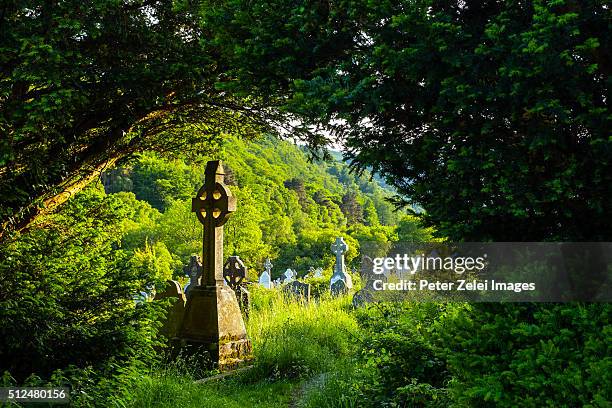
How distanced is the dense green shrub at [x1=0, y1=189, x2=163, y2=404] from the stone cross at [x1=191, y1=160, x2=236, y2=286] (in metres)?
2.39

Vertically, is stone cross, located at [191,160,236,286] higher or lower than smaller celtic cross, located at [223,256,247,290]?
higher

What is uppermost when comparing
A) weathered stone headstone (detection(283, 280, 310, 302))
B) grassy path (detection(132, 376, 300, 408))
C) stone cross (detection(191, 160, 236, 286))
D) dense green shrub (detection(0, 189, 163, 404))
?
stone cross (detection(191, 160, 236, 286))

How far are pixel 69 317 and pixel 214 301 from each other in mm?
3037

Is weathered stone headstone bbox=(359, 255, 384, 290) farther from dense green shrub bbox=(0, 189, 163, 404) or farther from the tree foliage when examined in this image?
dense green shrub bbox=(0, 189, 163, 404)

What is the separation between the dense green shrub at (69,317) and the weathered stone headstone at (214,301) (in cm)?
204

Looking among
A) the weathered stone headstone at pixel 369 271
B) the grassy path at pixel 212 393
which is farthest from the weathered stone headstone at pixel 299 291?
the grassy path at pixel 212 393

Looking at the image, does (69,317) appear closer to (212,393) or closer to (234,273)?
(212,393)

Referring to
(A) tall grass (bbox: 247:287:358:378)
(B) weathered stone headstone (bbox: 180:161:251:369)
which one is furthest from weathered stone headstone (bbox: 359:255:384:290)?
(B) weathered stone headstone (bbox: 180:161:251:369)

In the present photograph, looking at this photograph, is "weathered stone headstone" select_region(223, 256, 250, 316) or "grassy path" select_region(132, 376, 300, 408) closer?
"grassy path" select_region(132, 376, 300, 408)

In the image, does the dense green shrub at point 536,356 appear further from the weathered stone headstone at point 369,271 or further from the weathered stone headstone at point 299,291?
the weathered stone headstone at point 299,291

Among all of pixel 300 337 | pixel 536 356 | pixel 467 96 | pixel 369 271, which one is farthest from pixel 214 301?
pixel 467 96

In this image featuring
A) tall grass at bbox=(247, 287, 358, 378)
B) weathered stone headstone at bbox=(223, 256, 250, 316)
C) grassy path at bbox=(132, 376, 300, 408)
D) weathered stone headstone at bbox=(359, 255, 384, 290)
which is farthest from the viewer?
weathered stone headstone at bbox=(223, 256, 250, 316)

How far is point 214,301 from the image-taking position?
24.7 ft

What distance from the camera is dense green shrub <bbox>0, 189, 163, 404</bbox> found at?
4.25m
